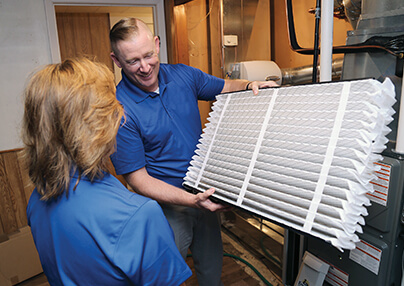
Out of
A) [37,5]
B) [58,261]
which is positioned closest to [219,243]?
[58,261]

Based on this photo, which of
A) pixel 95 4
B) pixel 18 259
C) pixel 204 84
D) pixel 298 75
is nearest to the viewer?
pixel 204 84

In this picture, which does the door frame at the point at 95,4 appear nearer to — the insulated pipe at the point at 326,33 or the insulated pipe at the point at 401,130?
the insulated pipe at the point at 326,33

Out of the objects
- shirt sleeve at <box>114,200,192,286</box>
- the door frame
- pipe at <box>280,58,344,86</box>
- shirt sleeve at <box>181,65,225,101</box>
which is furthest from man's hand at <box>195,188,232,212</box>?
the door frame

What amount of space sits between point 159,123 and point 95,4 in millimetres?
1458

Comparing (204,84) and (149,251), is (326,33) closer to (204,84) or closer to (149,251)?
(204,84)

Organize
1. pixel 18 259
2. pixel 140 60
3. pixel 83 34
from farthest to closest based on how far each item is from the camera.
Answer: pixel 83 34 → pixel 18 259 → pixel 140 60

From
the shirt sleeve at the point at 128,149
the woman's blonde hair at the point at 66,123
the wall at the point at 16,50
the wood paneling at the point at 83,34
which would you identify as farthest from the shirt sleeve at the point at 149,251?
the wood paneling at the point at 83,34

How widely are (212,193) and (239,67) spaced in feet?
4.28

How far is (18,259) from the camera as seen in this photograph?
2.03 meters

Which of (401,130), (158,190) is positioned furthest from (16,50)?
(401,130)

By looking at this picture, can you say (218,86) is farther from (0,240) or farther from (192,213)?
(0,240)

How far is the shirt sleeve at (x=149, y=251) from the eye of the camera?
2.05 ft

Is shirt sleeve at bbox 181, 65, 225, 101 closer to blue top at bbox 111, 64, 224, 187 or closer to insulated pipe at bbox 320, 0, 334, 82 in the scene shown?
blue top at bbox 111, 64, 224, 187

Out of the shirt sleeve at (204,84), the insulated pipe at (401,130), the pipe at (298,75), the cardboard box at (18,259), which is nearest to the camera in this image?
the insulated pipe at (401,130)
